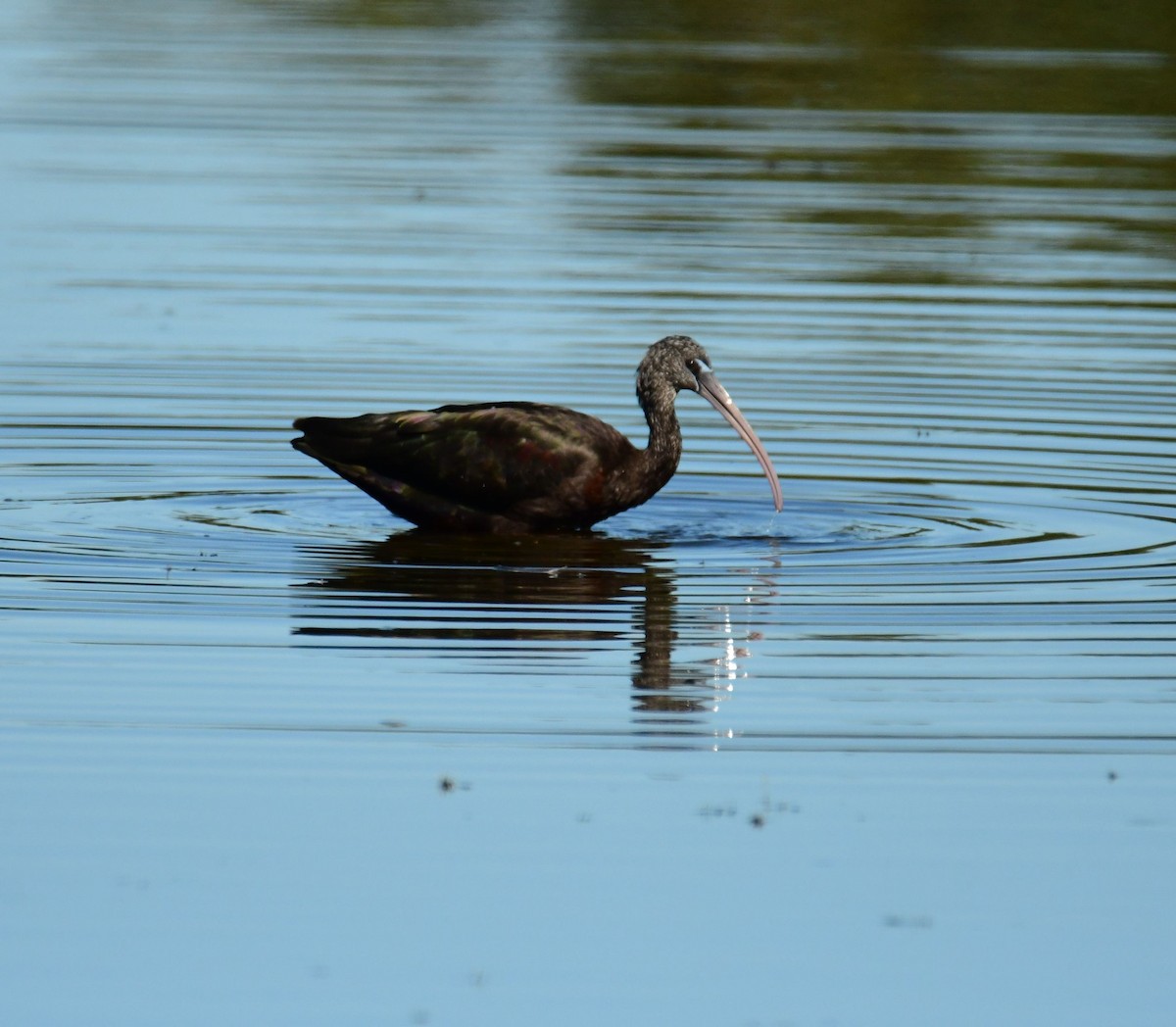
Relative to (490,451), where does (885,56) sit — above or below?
above

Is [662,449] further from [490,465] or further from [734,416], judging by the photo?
[490,465]

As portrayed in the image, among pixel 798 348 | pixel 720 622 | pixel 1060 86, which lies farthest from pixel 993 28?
pixel 720 622

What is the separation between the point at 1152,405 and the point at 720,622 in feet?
21.5

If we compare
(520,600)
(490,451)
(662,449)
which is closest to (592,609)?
(520,600)

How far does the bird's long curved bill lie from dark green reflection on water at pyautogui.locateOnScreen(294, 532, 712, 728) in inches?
27.6

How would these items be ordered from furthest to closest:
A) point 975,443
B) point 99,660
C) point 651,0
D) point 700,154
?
point 651,0 → point 700,154 → point 975,443 → point 99,660

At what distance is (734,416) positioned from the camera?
1363cm

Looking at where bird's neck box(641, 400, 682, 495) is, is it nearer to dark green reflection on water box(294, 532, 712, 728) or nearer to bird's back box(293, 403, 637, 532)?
bird's back box(293, 403, 637, 532)

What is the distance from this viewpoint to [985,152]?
1163 inches

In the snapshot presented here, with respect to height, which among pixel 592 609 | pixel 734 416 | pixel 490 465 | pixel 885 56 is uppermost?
pixel 885 56

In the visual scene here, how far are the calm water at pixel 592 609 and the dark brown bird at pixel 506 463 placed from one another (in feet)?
0.77

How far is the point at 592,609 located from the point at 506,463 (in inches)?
70.5

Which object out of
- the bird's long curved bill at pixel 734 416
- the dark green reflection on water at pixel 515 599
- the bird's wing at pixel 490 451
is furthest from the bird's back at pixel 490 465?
the bird's long curved bill at pixel 734 416

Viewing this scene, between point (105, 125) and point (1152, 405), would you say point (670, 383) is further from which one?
point (105, 125)
